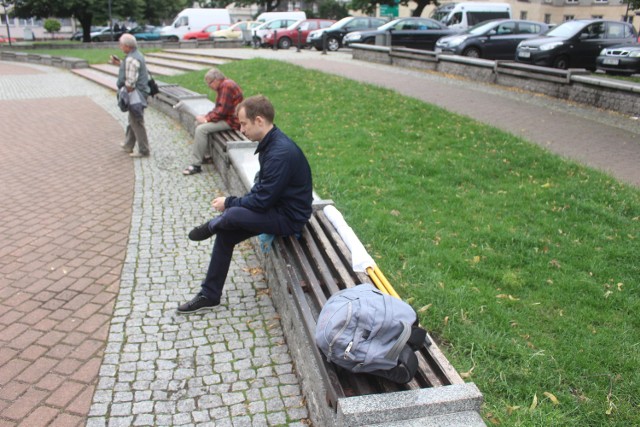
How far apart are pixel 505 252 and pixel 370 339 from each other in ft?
8.78

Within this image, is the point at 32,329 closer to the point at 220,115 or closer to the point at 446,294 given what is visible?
the point at 446,294

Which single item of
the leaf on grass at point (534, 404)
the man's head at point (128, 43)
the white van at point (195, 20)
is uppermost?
the white van at point (195, 20)

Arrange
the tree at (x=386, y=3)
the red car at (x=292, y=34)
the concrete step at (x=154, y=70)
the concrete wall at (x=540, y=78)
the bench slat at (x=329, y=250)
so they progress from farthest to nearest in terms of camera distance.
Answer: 1. the tree at (x=386, y=3)
2. the red car at (x=292, y=34)
3. the concrete step at (x=154, y=70)
4. the concrete wall at (x=540, y=78)
5. the bench slat at (x=329, y=250)

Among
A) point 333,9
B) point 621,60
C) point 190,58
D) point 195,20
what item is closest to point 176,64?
point 190,58

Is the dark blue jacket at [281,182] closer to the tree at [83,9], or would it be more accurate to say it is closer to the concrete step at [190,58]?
the concrete step at [190,58]

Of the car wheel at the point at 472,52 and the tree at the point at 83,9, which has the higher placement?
the tree at the point at 83,9

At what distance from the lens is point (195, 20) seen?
119 feet

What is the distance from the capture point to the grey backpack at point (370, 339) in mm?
2754

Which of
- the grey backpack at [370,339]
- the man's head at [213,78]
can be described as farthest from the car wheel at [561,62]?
the grey backpack at [370,339]

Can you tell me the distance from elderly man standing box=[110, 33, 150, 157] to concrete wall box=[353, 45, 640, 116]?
9089 millimetres

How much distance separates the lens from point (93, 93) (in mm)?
16422

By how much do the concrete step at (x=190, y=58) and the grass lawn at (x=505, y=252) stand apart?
1184 centimetres

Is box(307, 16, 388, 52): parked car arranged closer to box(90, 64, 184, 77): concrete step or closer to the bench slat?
box(90, 64, 184, 77): concrete step

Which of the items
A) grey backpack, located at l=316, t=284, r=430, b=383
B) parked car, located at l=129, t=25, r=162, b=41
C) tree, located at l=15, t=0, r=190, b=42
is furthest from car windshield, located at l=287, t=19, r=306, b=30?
grey backpack, located at l=316, t=284, r=430, b=383
